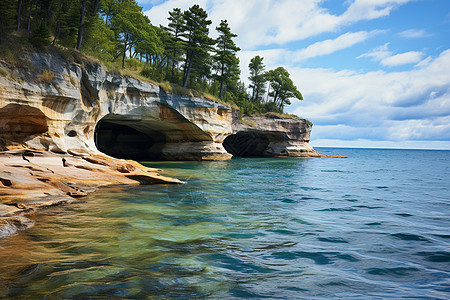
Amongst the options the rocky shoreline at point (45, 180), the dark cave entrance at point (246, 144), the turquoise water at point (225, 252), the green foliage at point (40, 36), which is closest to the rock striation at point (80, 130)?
the rocky shoreline at point (45, 180)

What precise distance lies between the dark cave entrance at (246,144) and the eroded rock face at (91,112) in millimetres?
14838

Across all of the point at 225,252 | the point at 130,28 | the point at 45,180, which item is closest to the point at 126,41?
the point at 130,28

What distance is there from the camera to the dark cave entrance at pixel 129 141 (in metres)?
35.8

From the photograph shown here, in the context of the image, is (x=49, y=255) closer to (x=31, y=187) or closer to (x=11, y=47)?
(x=31, y=187)

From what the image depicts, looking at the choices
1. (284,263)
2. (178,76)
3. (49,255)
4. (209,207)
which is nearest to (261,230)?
(284,263)

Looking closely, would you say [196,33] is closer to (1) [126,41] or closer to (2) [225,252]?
(1) [126,41]

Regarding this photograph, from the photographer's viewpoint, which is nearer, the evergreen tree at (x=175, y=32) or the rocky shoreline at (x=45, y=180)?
the rocky shoreline at (x=45, y=180)

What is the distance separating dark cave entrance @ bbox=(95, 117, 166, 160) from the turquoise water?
1025 inches

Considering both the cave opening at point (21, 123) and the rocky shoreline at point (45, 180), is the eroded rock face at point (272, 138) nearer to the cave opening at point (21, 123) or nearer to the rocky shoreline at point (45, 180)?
the cave opening at point (21, 123)

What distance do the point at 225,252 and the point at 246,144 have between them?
154 ft

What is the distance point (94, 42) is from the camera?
79.2ft

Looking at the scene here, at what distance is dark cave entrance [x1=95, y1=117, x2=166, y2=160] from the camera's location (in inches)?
1409

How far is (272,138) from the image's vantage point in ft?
163

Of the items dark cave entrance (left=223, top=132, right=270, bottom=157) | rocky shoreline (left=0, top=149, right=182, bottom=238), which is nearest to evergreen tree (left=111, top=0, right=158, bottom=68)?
rocky shoreline (left=0, top=149, right=182, bottom=238)
